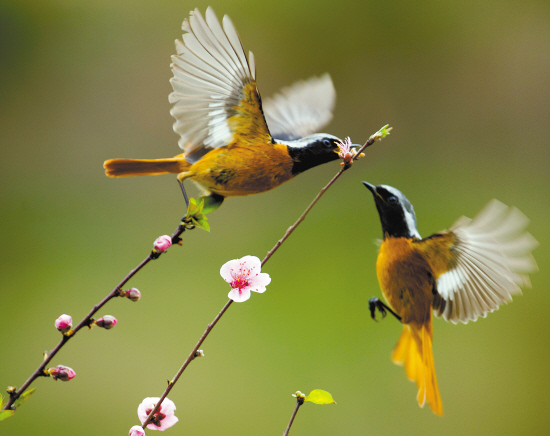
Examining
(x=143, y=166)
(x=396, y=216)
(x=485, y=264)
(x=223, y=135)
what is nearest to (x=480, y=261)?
(x=485, y=264)

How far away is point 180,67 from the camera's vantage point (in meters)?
0.56

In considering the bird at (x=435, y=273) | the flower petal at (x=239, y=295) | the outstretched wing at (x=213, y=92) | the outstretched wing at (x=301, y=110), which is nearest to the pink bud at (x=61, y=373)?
the flower petal at (x=239, y=295)

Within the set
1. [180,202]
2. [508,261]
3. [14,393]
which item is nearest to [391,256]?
[508,261]

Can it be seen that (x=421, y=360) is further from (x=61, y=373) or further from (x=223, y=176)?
(x=61, y=373)

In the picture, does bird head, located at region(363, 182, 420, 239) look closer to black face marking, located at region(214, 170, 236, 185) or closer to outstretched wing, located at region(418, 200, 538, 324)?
outstretched wing, located at region(418, 200, 538, 324)

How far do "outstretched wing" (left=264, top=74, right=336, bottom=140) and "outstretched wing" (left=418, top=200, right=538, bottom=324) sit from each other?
0.35 metres

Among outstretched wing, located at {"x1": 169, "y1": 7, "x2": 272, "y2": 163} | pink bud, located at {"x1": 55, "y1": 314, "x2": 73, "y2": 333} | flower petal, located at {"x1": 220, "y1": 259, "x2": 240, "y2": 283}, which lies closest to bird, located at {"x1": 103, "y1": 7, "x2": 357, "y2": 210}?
outstretched wing, located at {"x1": 169, "y1": 7, "x2": 272, "y2": 163}

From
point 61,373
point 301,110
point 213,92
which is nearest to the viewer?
point 61,373

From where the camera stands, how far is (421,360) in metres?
0.79

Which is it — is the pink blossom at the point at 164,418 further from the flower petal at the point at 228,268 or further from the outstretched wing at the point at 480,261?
the outstretched wing at the point at 480,261

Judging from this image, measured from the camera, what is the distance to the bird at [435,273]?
625 millimetres

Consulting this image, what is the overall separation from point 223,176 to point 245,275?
6.5 inches

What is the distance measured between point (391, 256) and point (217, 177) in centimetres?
29

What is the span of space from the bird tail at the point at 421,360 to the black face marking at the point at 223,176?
1.25ft
